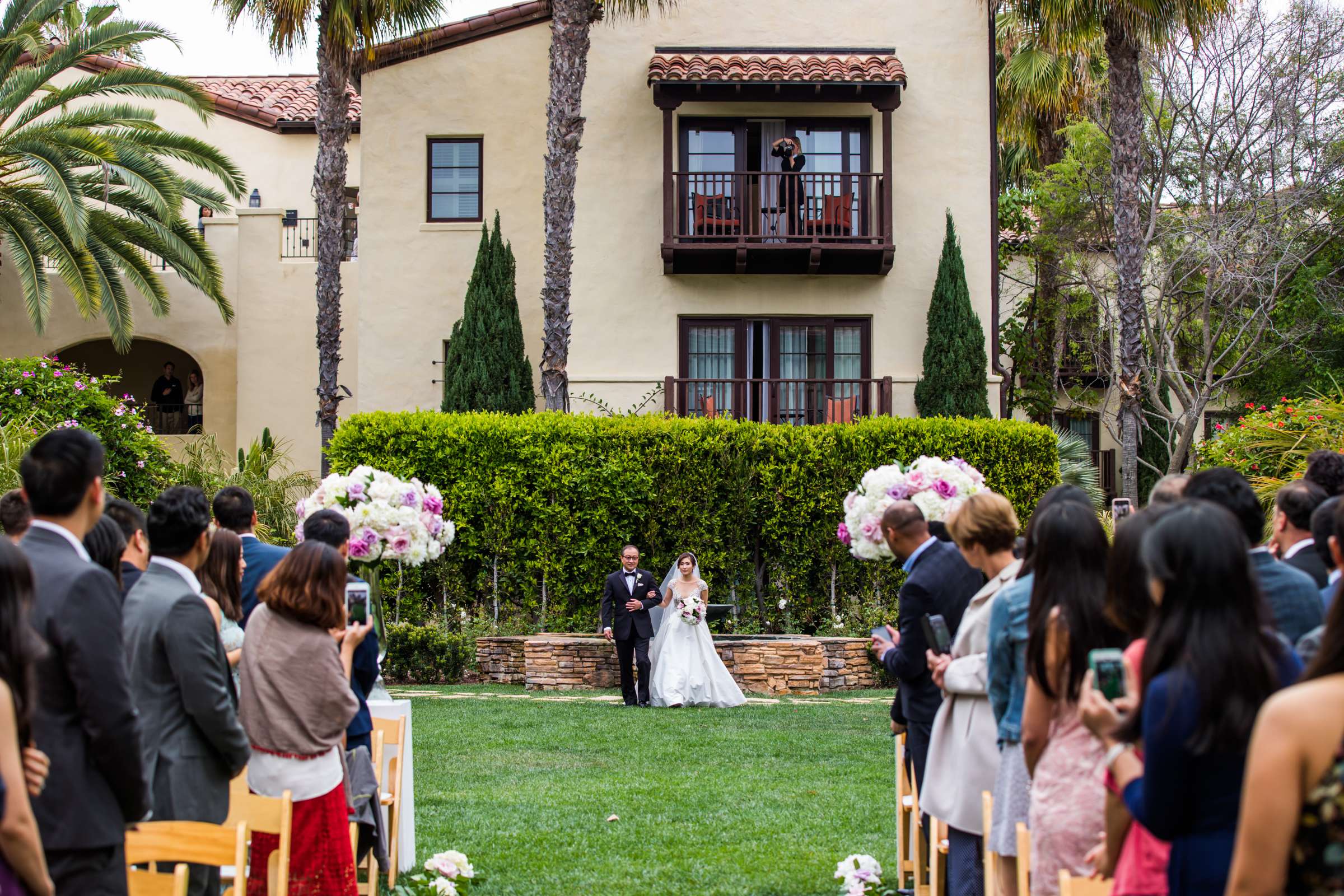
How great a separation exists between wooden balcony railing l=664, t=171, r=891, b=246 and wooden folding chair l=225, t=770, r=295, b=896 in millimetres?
19739

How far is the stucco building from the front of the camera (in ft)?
81.8

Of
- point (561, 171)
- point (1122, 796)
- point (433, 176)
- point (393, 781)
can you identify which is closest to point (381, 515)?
point (393, 781)

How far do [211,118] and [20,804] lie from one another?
99.2 ft

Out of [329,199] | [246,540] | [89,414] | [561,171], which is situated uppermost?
[561,171]

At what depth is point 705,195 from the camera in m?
25.1

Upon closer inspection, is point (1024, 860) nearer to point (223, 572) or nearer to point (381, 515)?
point (223, 572)

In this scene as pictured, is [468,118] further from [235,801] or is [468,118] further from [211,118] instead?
[235,801]

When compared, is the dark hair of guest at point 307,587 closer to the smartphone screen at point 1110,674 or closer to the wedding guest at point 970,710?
the wedding guest at point 970,710

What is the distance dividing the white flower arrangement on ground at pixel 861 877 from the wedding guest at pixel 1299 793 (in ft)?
16.6

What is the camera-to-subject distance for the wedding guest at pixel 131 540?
6.71 m

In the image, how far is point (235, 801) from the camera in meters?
5.70

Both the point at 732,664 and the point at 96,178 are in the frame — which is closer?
the point at 732,664

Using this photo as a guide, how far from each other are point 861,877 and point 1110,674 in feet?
14.6

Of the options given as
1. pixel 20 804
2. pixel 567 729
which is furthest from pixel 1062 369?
pixel 20 804
